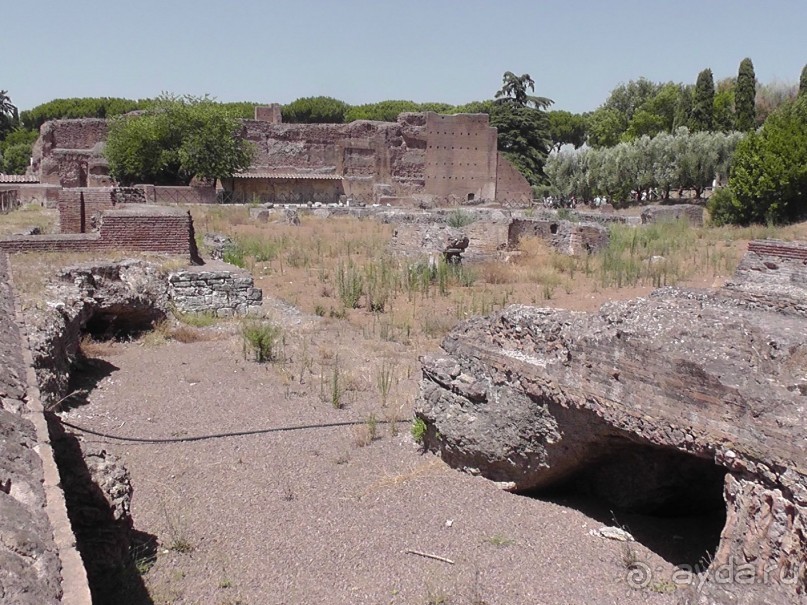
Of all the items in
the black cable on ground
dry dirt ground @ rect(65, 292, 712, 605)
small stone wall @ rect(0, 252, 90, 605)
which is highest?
small stone wall @ rect(0, 252, 90, 605)

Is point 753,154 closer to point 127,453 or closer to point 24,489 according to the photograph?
point 127,453

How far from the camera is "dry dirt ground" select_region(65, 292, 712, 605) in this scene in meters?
4.43

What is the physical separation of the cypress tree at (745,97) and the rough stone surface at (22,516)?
1705 inches

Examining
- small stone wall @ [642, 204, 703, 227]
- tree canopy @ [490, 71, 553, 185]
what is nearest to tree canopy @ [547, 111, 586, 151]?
tree canopy @ [490, 71, 553, 185]

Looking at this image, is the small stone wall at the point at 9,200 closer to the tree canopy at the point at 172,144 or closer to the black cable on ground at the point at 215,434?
the tree canopy at the point at 172,144

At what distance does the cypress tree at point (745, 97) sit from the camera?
39969 millimetres

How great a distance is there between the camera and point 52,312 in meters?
8.21

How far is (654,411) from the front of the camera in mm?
4484

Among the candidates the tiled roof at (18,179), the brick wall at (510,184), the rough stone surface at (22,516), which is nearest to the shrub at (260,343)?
the rough stone surface at (22,516)

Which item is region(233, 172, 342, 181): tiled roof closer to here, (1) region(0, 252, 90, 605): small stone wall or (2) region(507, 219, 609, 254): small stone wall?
(2) region(507, 219, 609, 254): small stone wall

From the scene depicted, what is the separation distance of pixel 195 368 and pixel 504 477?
4.81 m

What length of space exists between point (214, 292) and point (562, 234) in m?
11.9

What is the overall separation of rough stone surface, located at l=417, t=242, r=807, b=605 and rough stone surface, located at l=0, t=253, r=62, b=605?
10.0ft

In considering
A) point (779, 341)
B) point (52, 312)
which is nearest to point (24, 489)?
point (779, 341)
